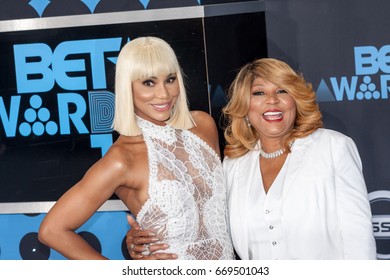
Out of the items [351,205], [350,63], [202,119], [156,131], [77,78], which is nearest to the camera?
[351,205]

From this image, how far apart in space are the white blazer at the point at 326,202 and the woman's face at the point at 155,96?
21.5 inches

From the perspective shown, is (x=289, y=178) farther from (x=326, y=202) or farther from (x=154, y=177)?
(x=154, y=177)

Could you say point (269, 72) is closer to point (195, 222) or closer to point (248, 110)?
point (248, 110)

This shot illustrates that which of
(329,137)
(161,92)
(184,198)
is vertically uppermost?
(161,92)

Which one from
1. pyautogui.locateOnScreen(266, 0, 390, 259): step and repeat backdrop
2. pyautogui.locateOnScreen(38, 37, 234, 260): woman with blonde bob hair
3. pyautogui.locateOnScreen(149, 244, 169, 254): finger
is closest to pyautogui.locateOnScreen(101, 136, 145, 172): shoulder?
pyautogui.locateOnScreen(38, 37, 234, 260): woman with blonde bob hair

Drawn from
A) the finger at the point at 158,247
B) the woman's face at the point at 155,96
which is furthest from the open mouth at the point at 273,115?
the finger at the point at 158,247

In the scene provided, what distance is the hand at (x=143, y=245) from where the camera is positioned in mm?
2787

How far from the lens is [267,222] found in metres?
2.75

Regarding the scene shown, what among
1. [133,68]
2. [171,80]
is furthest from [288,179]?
[133,68]

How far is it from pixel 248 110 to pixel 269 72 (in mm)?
191

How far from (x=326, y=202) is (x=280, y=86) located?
0.51m

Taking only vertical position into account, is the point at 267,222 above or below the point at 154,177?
below

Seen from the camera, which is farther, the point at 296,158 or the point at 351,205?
the point at 296,158

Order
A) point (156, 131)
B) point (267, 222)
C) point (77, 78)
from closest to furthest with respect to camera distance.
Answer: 1. point (267, 222)
2. point (156, 131)
3. point (77, 78)
